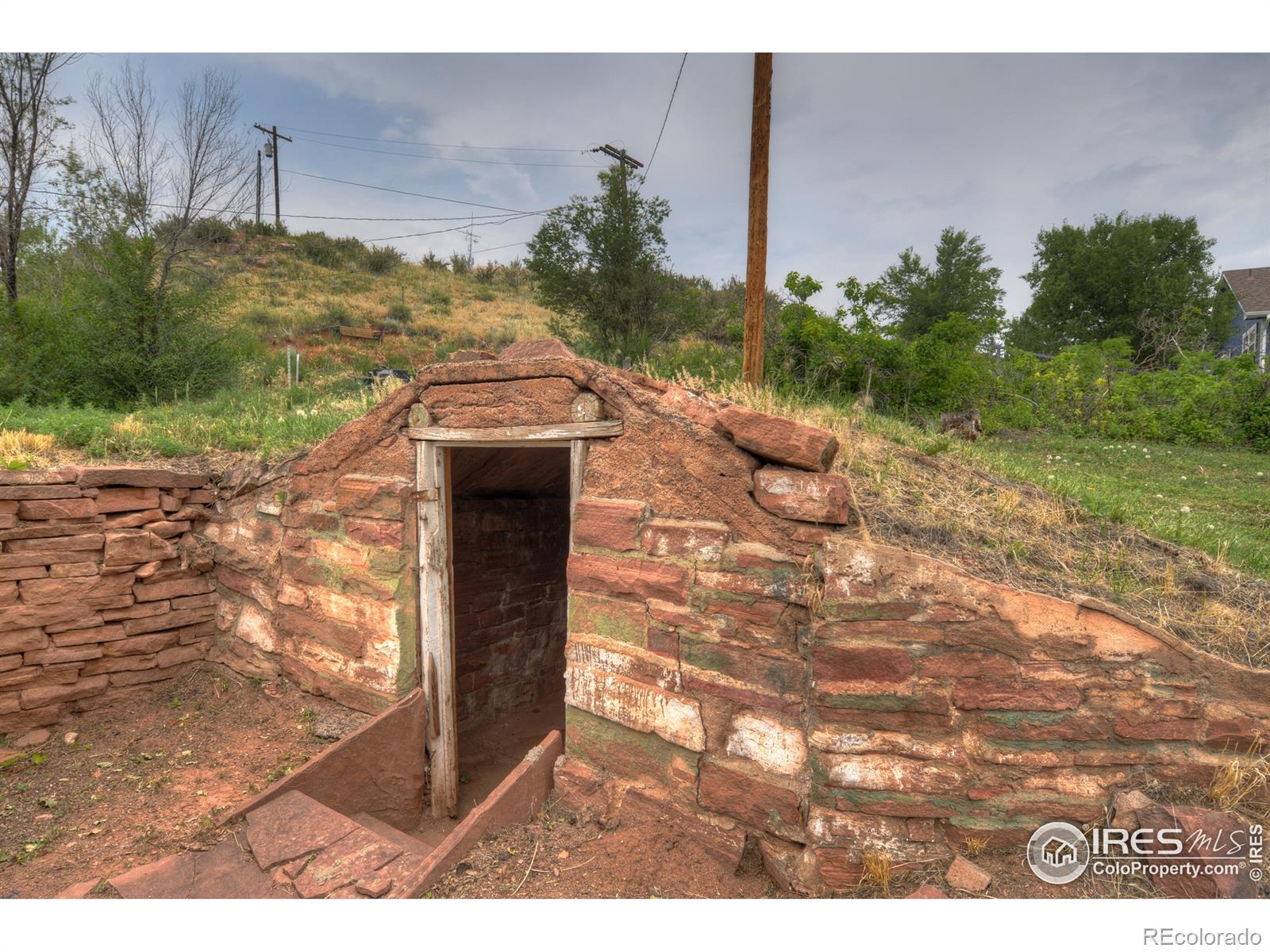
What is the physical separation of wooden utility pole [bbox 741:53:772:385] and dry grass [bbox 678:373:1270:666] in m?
2.48

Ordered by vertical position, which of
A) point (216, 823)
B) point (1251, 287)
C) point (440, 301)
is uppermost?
point (1251, 287)

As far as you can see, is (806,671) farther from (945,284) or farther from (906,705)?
(945,284)

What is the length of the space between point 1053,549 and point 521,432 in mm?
2856

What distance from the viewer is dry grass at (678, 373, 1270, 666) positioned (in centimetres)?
262

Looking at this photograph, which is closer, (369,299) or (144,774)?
(144,774)

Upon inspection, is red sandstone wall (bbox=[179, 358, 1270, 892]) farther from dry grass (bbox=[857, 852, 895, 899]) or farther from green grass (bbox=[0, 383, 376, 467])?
green grass (bbox=[0, 383, 376, 467])

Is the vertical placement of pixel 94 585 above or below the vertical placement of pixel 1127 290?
below

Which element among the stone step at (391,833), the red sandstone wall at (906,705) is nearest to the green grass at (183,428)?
the stone step at (391,833)

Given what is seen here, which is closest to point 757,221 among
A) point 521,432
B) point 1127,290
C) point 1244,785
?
point 521,432

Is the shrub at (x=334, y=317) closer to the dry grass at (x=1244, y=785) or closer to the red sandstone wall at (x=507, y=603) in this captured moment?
the red sandstone wall at (x=507, y=603)

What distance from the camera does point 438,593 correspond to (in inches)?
157

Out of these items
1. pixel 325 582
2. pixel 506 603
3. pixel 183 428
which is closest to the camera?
pixel 325 582

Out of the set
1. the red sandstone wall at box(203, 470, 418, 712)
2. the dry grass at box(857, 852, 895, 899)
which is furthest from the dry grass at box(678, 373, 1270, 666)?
the red sandstone wall at box(203, 470, 418, 712)

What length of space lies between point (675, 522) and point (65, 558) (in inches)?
169
